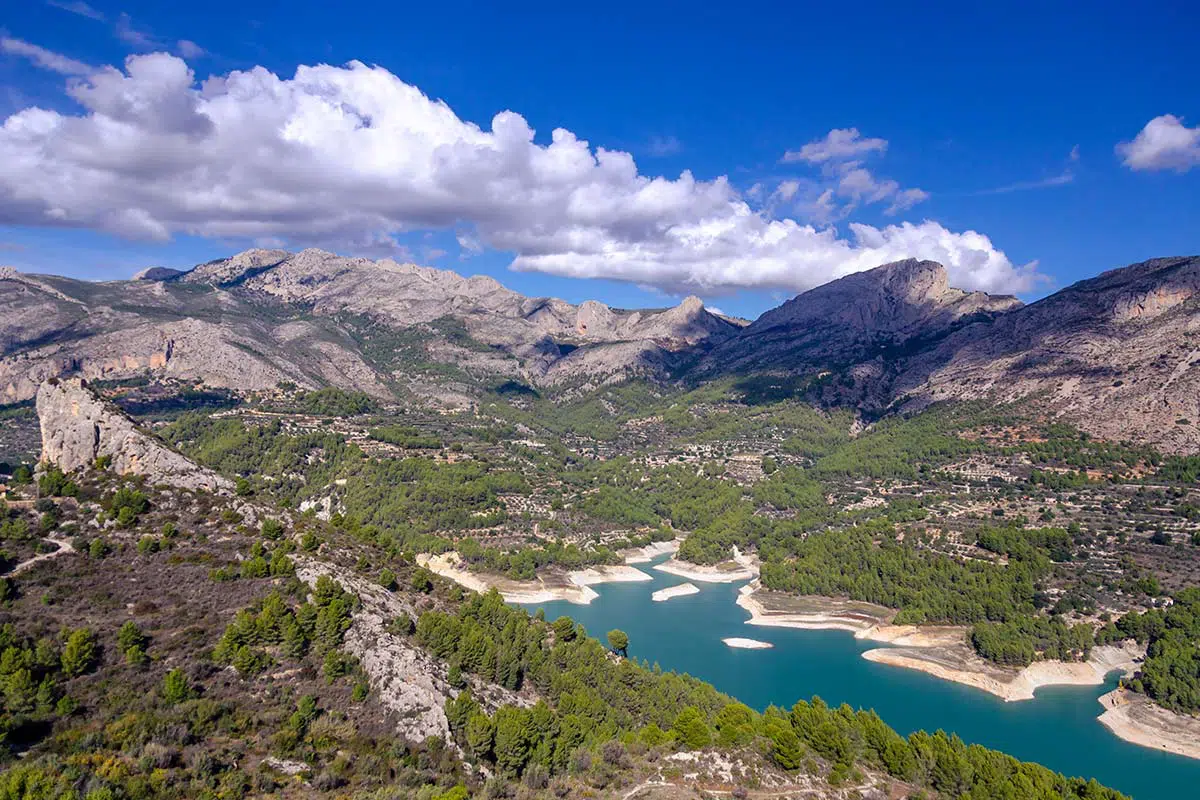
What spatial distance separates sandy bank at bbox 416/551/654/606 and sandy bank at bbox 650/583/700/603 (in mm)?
6609

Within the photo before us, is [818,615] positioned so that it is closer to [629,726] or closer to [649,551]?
[649,551]

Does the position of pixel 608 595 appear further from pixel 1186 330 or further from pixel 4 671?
pixel 1186 330

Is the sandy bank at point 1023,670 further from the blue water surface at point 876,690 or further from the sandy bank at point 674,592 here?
the sandy bank at point 674,592

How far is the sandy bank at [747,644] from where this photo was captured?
72037 mm

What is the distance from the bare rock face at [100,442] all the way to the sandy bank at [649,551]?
66.5 m

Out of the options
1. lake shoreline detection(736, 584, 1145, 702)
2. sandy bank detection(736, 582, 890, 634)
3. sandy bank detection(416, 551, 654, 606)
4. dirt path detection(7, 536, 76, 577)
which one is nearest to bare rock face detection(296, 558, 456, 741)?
dirt path detection(7, 536, 76, 577)

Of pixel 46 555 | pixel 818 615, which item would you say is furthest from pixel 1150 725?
pixel 46 555

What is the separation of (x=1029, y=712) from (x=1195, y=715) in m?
10.6

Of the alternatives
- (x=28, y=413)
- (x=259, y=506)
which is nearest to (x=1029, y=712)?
(x=259, y=506)

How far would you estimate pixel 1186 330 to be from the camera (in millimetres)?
111938

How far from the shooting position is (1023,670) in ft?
208

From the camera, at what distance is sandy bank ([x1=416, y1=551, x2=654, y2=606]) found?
85625mm

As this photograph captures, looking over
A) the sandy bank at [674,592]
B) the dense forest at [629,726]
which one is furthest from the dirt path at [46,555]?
the sandy bank at [674,592]

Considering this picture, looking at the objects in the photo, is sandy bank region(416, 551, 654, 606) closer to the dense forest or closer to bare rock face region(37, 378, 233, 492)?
bare rock face region(37, 378, 233, 492)
